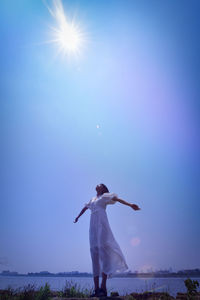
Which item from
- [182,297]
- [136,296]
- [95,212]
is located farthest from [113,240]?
[182,297]

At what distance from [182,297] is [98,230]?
7.48 feet

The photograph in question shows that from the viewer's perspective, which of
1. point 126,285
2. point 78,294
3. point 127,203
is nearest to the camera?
point 127,203

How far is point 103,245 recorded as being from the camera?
5191 mm

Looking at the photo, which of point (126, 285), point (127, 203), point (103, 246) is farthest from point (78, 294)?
point (126, 285)

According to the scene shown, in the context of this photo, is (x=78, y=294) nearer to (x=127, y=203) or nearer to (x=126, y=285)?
(x=127, y=203)

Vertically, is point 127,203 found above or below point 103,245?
above

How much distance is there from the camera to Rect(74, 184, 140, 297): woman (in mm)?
4984

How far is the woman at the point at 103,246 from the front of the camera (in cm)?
498

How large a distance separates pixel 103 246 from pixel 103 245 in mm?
22

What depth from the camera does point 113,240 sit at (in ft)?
17.3

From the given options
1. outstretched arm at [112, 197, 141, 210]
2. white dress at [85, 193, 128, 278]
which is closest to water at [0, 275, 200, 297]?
white dress at [85, 193, 128, 278]

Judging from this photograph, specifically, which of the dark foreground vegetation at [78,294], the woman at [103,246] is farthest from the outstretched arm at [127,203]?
the dark foreground vegetation at [78,294]

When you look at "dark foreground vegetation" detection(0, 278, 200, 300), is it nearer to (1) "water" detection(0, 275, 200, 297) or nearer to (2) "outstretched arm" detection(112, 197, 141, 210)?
(1) "water" detection(0, 275, 200, 297)

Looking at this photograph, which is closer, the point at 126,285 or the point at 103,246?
the point at 103,246
